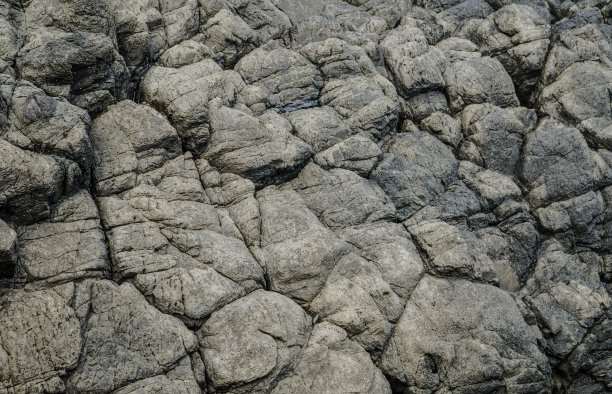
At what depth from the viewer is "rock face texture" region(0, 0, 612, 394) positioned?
24438 millimetres

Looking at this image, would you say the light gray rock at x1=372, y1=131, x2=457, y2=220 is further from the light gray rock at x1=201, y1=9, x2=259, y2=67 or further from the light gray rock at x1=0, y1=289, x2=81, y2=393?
the light gray rock at x1=0, y1=289, x2=81, y2=393

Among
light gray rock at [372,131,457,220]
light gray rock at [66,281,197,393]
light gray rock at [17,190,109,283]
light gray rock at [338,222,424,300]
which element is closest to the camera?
light gray rock at [66,281,197,393]

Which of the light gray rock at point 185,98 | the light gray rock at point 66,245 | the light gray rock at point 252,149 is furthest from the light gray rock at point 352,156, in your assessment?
the light gray rock at point 66,245

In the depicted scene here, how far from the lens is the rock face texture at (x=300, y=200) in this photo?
80.2ft

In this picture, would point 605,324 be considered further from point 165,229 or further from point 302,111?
point 165,229

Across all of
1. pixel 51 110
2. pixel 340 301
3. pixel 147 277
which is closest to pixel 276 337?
pixel 340 301

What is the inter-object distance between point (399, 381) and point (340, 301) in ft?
15.5

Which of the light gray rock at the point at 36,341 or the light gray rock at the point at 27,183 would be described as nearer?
the light gray rock at the point at 36,341

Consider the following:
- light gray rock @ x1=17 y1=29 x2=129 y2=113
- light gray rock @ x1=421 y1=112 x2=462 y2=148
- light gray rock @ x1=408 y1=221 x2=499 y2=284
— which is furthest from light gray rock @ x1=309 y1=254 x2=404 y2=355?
light gray rock @ x1=17 y1=29 x2=129 y2=113

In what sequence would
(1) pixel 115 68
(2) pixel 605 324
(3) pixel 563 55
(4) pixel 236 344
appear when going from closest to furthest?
(4) pixel 236 344 → (1) pixel 115 68 → (2) pixel 605 324 → (3) pixel 563 55

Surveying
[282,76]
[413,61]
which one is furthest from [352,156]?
[413,61]

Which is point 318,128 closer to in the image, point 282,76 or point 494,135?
point 282,76

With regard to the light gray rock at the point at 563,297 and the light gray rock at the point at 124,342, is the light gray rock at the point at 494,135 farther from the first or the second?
A: the light gray rock at the point at 124,342

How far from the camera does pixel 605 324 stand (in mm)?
33250
